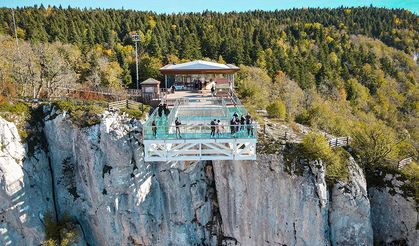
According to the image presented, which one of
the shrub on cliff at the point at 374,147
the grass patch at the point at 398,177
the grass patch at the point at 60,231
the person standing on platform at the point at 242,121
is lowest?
the grass patch at the point at 60,231

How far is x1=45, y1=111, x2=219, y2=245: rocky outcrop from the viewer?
23734 millimetres

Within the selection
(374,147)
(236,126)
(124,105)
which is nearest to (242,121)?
(236,126)

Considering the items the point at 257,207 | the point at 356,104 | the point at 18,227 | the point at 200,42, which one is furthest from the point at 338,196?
the point at 200,42

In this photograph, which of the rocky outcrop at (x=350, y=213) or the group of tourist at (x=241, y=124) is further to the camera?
the rocky outcrop at (x=350, y=213)

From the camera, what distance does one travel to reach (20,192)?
2392 cm

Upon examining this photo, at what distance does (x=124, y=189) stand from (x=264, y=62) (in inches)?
1486

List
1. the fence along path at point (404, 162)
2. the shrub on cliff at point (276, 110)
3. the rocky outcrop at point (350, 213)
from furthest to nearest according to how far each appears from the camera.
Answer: the shrub on cliff at point (276, 110) → the fence along path at point (404, 162) → the rocky outcrop at point (350, 213)

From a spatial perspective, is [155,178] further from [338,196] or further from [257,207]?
[338,196]

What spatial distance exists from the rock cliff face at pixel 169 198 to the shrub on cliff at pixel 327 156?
60 centimetres

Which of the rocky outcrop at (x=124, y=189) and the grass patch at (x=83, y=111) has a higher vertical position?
the grass patch at (x=83, y=111)

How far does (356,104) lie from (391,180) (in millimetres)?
35080

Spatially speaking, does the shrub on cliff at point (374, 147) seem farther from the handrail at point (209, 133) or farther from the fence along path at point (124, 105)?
the fence along path at point (124, 105)

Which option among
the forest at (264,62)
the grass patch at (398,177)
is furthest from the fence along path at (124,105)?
the grass patch at (398,177)

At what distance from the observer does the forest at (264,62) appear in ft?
108
